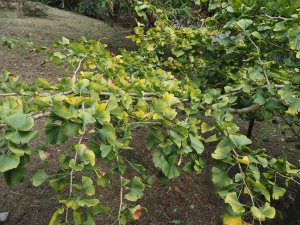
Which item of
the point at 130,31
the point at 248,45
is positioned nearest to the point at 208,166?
the point at 248,45

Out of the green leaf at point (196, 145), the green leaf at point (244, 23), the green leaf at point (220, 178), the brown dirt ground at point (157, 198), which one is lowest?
the brown dirt ground at point (157, 198)

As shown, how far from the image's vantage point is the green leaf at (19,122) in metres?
0.83

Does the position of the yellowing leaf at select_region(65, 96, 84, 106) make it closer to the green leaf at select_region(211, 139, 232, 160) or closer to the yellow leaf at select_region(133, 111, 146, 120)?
the yellow leaf at select_region(133, 111, 146, 120)

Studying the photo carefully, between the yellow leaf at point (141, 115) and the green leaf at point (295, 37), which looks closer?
the yellow leaf at point (141, 115)

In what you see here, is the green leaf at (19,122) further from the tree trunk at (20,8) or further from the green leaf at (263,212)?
the tree trunk at (20,8)

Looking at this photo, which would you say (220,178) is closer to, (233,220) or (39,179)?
(233,220)

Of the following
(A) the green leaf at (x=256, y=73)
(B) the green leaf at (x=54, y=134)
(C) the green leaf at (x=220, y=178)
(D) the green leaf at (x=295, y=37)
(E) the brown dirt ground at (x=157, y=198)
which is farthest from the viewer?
(E) the brown dirt ground at (x=157, y=198)

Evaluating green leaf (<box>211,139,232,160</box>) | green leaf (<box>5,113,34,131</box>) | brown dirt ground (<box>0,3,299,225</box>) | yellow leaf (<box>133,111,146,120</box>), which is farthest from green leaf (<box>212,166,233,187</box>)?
brown dirt ground (<box>0,3,299,225</box>)

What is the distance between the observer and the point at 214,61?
6.44 ft

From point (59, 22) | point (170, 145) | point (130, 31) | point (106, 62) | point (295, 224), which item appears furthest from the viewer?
point (59, 22)

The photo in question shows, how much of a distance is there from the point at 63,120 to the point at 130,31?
488 centimetres

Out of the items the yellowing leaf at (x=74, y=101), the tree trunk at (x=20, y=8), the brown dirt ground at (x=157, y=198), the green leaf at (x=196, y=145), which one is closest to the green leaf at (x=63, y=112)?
the yellowing leaf at (x=74, y=101)

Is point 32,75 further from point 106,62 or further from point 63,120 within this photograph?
point 63,120

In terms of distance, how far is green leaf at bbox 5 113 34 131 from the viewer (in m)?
0.83
